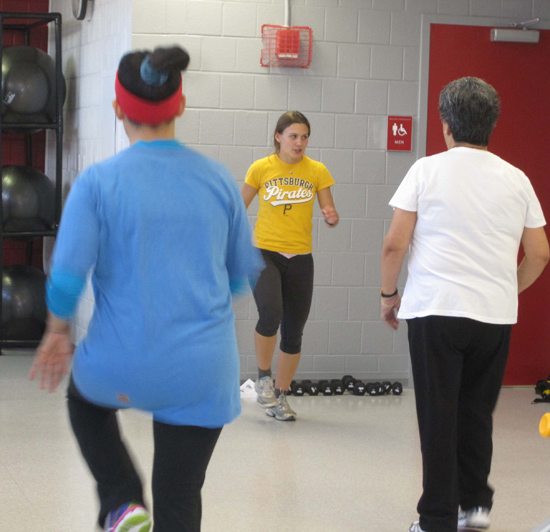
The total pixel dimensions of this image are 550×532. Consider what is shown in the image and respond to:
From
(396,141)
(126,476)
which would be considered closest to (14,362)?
(396,141)

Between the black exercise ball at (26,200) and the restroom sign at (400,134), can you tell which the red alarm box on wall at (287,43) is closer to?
the restroom sign at (400,134)

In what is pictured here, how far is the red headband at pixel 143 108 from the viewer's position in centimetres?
166

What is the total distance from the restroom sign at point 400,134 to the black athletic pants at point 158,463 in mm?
3687

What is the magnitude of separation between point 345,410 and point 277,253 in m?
1.13

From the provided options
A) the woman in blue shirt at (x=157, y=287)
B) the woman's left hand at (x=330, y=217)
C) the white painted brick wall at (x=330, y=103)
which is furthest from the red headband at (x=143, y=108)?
the white painted brick wall at (x=330, y=103)

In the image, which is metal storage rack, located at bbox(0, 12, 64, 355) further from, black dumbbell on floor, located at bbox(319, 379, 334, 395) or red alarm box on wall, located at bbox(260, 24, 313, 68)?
black dumbbell on floor, located at bbox(319, 379, 334, 395)

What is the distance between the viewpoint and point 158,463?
5.64 ft

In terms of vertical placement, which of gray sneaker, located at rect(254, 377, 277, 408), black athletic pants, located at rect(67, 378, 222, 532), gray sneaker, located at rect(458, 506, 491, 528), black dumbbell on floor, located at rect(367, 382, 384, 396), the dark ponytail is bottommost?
black dumbbell on floor, located at rect(367, 382, 384, 396)

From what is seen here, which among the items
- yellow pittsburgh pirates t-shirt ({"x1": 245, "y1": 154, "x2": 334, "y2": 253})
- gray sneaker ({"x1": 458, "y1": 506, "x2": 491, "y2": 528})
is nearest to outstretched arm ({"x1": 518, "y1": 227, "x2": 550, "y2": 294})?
gray sneaker ({"x1": 458, "y1": 506, "x2": 491, "y2": 528})

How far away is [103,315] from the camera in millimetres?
1662

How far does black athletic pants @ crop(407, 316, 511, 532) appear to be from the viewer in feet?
8.14

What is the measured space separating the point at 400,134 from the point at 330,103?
1.69 feet

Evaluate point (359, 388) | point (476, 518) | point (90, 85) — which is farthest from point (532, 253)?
point (90, 85)

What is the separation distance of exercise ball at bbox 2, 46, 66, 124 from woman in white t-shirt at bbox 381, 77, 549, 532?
3.97 meters
